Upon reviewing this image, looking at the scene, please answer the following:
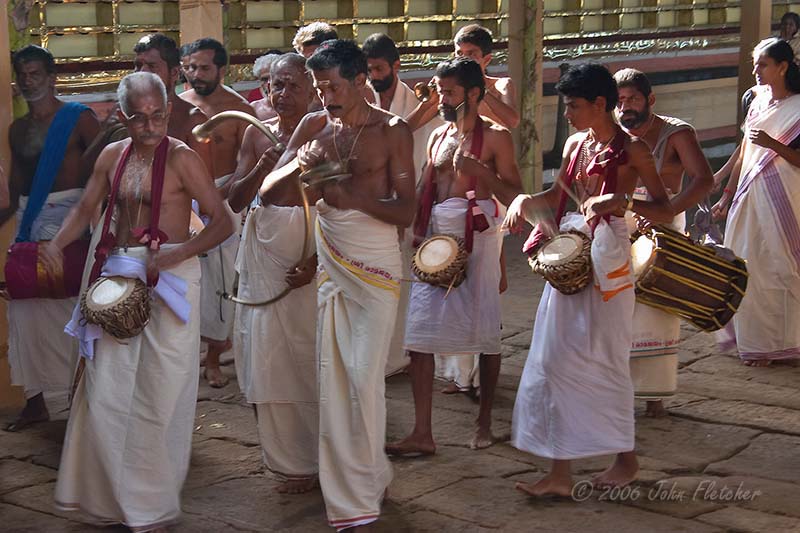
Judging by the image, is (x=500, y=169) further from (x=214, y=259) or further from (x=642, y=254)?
(x=214, y=259)

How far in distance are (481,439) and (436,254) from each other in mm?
919

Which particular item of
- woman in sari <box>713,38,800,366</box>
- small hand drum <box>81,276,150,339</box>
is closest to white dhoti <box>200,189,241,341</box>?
small hand drum <box>81,276,150,339</box>

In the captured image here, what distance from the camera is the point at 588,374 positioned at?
5.28 metres

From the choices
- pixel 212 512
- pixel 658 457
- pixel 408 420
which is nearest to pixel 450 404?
pixel 408 420

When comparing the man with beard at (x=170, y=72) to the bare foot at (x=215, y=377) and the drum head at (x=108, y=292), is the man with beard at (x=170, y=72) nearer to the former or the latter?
the bare foot at (x=215, y=377)

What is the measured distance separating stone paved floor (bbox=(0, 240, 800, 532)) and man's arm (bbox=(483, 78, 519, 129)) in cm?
153

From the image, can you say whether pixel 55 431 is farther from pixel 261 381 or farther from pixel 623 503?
pixel 623 503

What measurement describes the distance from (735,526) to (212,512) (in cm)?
213

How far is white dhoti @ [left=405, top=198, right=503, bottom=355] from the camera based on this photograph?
6.23m

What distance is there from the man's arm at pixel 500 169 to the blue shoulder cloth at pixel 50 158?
2.04 meters

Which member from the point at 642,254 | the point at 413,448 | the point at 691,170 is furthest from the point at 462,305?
the point at 691,170

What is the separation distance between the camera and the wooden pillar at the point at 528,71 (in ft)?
39.5

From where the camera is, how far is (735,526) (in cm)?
504

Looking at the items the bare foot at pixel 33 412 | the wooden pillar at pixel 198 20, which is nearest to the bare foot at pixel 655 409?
the bare foot at pixel 33 412
